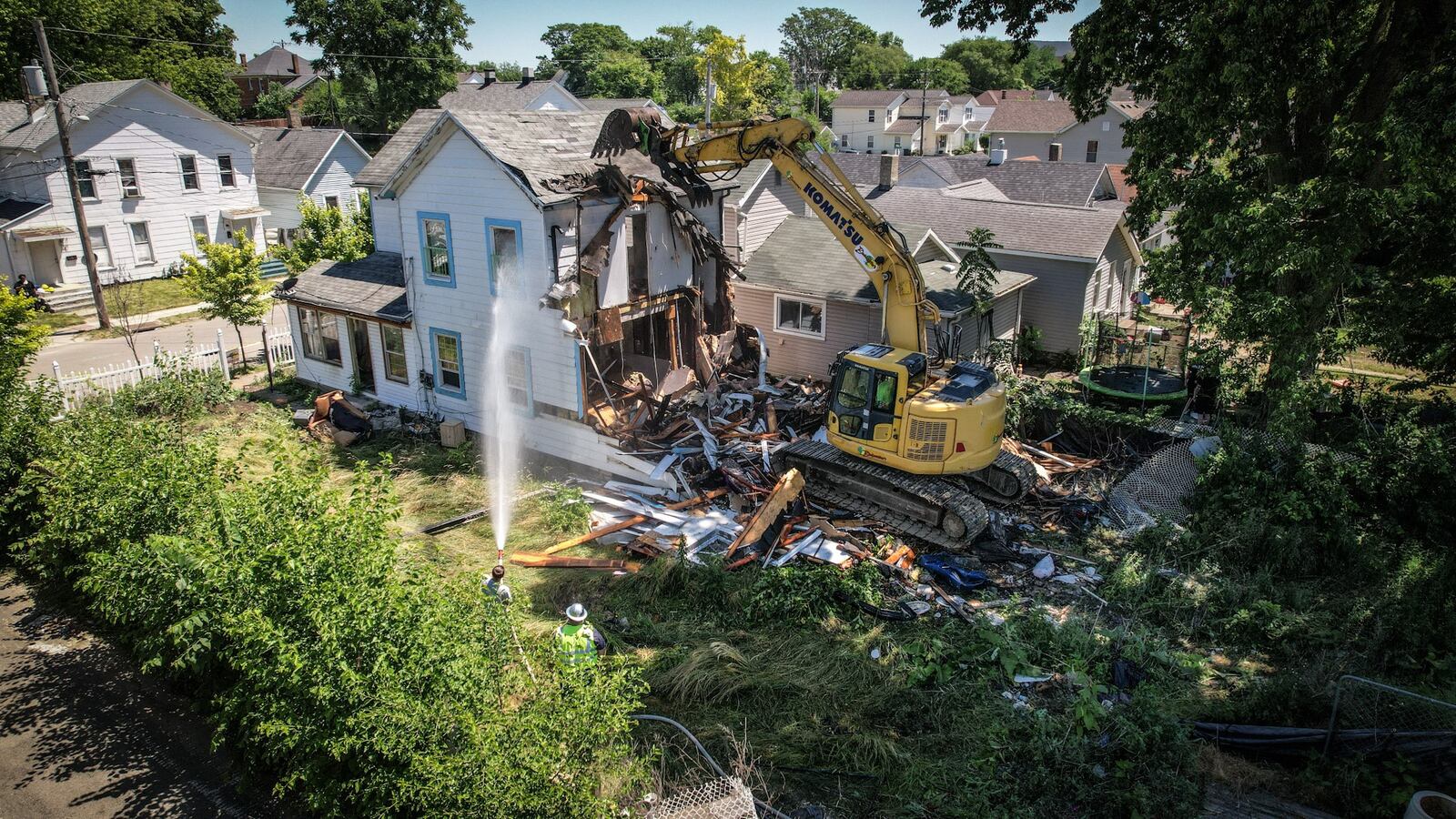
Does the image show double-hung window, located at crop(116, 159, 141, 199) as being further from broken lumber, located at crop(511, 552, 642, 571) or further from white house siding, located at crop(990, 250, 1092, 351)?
white house siding, located at crop(990, 250, 1092, 351)

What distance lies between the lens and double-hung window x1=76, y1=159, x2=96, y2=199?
32.1 metres

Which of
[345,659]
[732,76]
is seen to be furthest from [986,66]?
[345,659]

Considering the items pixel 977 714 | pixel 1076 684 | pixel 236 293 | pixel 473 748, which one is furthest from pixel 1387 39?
pixel 236 293

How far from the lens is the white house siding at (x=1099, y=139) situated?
58906 mm

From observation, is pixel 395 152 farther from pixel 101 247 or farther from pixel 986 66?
pixel 986 66

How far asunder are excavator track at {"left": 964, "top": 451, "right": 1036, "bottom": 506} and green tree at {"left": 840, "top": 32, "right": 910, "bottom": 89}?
106149 mm

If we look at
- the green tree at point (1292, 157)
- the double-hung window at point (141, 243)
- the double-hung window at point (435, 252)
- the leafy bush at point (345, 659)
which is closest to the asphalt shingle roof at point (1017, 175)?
the green tree at point (1292, 157)

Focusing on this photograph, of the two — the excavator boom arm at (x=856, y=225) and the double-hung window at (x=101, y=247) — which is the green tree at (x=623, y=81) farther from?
the excavator boom arm at (x=856, y=225)

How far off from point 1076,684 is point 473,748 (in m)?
6.98

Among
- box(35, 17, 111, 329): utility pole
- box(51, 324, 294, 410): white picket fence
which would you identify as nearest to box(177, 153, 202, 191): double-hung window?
box(35, 17, 111, 329): utility pole

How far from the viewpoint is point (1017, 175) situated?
39094 millimetres

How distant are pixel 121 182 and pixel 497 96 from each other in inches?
743

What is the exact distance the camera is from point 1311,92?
1557 centimetres

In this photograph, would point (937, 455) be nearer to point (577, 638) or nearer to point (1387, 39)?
point (577, 638)
